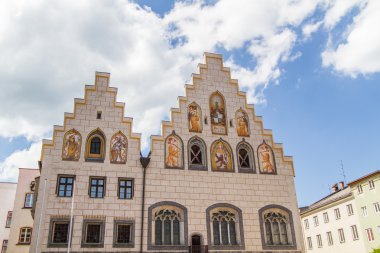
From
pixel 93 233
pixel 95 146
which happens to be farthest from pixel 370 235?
pixel 95 146

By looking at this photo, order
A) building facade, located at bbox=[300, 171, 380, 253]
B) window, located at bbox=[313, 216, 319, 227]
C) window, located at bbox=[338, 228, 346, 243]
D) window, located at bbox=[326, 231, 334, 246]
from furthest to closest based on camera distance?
window, located at bbox=[313, 216, 319, 227]
window, located at bbox=[326, 231, 334, 246]
window, located at bbox=[338, 228, 346, 243]
building facade, located at bbox=[300, 171, 380, 253]

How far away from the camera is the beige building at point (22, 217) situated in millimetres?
29953

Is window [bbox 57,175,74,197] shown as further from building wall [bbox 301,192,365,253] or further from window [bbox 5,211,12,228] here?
building wall [bbox 301,192,365,253]

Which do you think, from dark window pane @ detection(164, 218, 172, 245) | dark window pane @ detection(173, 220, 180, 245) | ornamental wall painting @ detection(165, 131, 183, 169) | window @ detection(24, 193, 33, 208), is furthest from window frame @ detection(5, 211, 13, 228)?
dark window pane @ detection(173, 220, 180, 245)

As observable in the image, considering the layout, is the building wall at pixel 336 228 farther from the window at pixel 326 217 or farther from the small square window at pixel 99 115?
the small square window at pixel 99 115

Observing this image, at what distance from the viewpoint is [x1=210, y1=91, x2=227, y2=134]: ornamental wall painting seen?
24750 mm

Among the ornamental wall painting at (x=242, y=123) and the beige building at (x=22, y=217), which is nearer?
the ornamental wall painting at (x=242, y=123)

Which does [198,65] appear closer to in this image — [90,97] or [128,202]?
[90,97]

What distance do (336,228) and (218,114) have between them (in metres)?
23.2

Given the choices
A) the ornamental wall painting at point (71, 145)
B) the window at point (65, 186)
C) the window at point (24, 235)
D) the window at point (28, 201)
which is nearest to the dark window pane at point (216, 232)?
the window at point (65, 186)

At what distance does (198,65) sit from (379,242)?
24.5 meters

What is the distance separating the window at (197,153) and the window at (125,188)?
14.0 ft

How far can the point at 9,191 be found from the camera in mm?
35000

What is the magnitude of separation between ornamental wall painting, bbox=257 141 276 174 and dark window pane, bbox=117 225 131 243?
998cm
